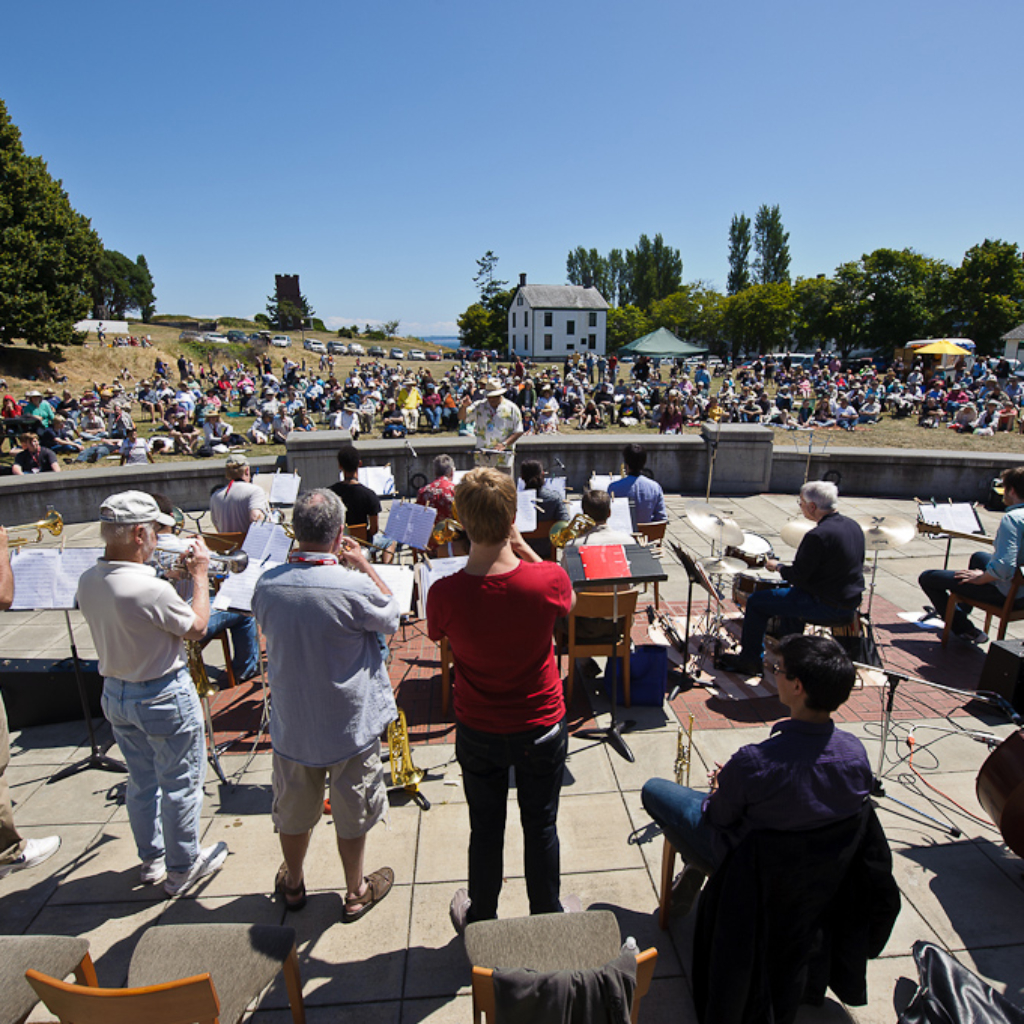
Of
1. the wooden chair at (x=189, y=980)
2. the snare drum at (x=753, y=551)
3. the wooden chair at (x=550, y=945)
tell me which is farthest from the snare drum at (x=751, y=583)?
the wooden chair at (x=189, y=980)

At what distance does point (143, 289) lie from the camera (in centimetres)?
9194

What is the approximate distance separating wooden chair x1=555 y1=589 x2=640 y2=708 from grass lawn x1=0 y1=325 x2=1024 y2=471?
26.7 feet

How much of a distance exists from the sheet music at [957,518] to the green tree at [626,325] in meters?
74.7

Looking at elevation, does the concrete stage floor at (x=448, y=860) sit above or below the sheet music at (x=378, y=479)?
below

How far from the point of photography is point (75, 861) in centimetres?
345

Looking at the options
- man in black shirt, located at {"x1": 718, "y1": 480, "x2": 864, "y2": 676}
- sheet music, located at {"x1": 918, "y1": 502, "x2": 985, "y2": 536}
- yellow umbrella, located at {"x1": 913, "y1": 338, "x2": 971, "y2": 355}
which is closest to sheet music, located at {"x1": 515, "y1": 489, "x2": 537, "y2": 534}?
man in black shirt, located at {"x1": 718, "y1": 480, "x2": 864, "y2": 676}

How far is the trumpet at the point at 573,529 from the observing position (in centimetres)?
523

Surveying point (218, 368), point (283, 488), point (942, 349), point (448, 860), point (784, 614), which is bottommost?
point (448, 860)

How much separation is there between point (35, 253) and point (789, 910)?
147 ft

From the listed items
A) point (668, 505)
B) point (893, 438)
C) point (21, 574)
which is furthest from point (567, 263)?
point (21, 574)

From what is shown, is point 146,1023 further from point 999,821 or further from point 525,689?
point 999,821

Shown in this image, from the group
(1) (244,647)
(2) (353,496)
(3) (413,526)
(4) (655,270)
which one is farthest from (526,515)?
(4) (655,270)

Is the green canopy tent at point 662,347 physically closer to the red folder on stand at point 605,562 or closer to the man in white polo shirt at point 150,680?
the red folder on stand at point 605,562

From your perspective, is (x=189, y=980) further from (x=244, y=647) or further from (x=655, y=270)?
(x=655, y=270)
